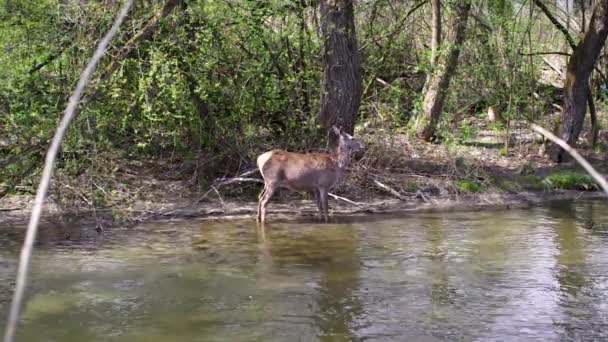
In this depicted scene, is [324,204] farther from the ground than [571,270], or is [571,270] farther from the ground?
[324,204]

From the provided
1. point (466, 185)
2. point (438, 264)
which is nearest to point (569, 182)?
point (466, 185)

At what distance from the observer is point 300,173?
12641 millimetres

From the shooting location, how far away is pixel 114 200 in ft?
39.4

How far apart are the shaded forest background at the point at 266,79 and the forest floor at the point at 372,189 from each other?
14 centimetres

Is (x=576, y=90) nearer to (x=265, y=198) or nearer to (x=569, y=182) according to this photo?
(x=569, y=182)

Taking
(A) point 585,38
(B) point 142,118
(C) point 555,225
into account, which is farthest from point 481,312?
(A) point 585,38

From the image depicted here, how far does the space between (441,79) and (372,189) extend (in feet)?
11.4

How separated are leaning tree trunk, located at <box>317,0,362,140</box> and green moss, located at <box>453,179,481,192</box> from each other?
2043mm

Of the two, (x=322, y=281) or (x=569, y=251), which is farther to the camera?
(x=569, y=251)

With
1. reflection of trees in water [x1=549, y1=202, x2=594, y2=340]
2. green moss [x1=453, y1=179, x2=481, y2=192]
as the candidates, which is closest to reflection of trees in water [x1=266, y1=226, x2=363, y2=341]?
reflection of trees in water [x1=549, y1=202, x2=594, y2=340]

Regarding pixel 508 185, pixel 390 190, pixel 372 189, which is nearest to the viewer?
pixel 390 190

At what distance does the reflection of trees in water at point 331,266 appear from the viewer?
7.58 m

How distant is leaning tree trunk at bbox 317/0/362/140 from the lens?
14.1 meters

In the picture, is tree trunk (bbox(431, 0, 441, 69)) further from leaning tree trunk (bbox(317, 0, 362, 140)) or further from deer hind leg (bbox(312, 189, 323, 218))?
deer hind leg (bbox(312, 189, 323, 218))
